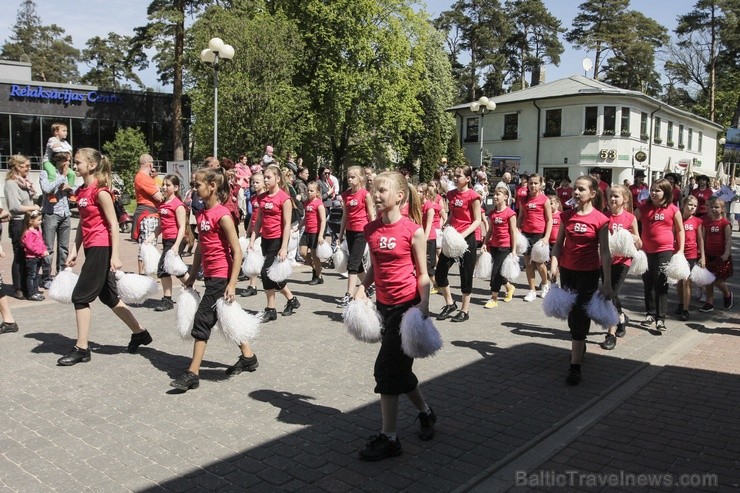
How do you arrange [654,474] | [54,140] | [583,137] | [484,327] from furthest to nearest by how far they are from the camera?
[583,137] < [54,140] < [484,327] < [654,474]

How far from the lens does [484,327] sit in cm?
877

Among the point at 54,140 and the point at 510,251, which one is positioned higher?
the point at 54,140

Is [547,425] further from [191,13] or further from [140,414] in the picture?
[191,13]

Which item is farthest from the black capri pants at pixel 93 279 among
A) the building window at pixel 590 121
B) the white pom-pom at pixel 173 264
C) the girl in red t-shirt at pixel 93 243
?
the building window at pixel 590 121

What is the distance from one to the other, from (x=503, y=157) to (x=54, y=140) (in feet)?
130

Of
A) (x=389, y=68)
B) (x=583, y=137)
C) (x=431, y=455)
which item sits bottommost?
(x=431, y=455)

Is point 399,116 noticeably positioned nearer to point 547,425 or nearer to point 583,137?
point 583,137

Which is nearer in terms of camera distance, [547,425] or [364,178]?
[547,425]

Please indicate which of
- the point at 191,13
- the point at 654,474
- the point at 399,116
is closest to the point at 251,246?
the point at 654,474

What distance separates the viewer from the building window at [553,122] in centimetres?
4450

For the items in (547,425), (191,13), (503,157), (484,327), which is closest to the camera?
(547,425)

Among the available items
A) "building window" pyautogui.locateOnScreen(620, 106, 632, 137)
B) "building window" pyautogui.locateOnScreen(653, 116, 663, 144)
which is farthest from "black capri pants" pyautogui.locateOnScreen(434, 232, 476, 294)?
"building window" pyautogui.locateOnScreen(653, 116, 663, 144)

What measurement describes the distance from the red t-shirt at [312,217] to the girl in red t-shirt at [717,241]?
6.40 metres

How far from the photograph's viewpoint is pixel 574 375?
20.7 feet
